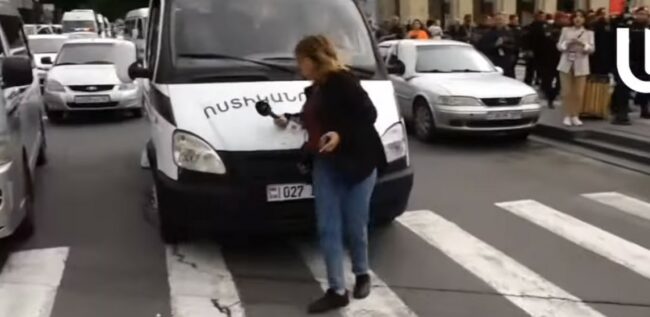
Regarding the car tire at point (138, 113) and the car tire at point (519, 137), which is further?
the car tire at point (138, 113)

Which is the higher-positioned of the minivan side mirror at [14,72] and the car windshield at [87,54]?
the minivan side mirror at [14,72]

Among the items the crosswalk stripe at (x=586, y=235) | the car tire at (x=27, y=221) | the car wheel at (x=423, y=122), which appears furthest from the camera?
the car wheel at (x=423, y=122)

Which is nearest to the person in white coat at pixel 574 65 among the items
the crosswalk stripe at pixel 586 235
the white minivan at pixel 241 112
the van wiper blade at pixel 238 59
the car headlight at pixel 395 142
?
the crosswalk stripe at pixel 586 235

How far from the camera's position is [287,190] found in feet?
19.4

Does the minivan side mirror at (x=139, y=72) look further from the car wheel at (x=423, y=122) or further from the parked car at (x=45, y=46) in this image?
the parked car at (x=45, y=46)

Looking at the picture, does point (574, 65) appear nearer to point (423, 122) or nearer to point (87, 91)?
point (423, 122)

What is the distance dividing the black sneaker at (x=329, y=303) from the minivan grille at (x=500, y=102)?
679 centimetres

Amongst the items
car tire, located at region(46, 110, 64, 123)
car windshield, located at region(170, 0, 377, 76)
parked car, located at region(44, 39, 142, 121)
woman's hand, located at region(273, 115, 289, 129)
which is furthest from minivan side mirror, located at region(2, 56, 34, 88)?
car tire, located at region(46, 110, 64, 123)

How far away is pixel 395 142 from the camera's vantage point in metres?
6.27

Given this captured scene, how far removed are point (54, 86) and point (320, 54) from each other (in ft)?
36.4

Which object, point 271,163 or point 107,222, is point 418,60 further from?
point 271,163

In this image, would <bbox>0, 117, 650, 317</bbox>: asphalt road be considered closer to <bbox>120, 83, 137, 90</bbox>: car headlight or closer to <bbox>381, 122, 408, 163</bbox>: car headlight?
<bbox>381, 122, 408, 163</bbox>: car headlight

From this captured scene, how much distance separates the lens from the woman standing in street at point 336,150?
499cm

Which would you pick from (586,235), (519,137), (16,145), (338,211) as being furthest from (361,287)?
(519,137)
